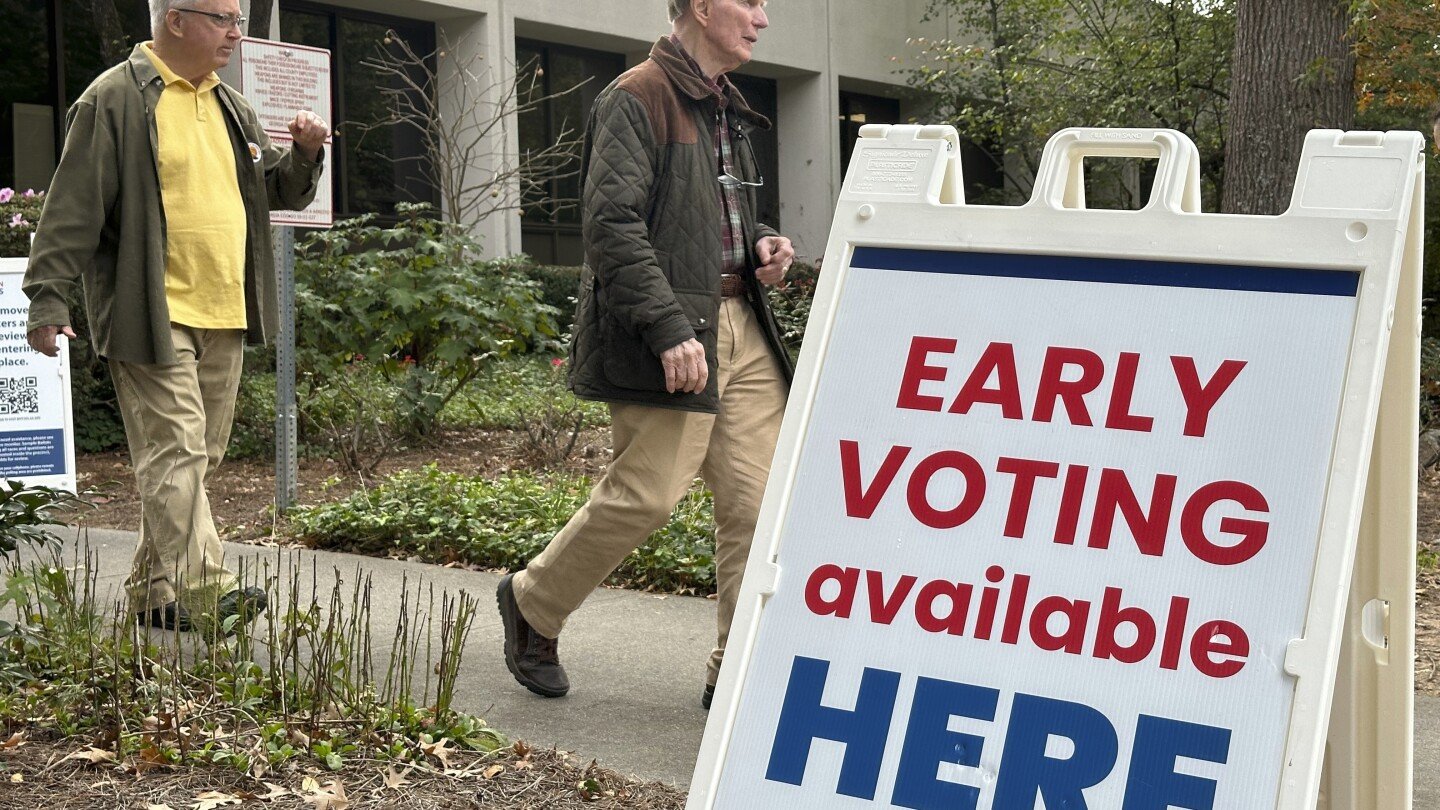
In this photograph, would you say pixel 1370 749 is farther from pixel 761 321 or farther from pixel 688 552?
pixel 688 552

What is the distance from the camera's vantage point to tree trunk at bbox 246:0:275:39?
11398 mm

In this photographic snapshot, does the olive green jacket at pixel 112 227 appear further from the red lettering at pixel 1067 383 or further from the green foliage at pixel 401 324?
the green foliage at pixel 401 324

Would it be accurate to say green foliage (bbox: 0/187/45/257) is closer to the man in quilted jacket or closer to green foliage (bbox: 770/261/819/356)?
green foliage (bbox: 770/261/819/356)

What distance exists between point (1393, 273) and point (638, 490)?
2.09 m

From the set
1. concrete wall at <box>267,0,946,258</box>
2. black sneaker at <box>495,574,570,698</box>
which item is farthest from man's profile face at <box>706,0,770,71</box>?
concrete wall at <box>267,0,946,258</box>

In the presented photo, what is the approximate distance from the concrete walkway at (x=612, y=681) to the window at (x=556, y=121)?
14880 mm

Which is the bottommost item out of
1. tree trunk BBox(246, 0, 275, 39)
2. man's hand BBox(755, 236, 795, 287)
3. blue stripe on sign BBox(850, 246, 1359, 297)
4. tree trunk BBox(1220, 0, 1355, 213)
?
man's hand BBox(755, 236, 795, 287)

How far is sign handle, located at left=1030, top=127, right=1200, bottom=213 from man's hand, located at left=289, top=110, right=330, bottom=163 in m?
2.93

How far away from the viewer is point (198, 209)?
16.2 feet

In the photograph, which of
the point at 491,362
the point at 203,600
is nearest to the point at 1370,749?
the point at 203,600

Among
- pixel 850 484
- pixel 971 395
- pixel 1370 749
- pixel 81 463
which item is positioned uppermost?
pixel 971 395

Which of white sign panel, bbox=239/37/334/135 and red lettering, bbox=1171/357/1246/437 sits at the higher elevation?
white sign panel, bbox=239/37/334/135

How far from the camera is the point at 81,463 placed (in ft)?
32.6

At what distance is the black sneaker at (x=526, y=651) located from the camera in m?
4.26
